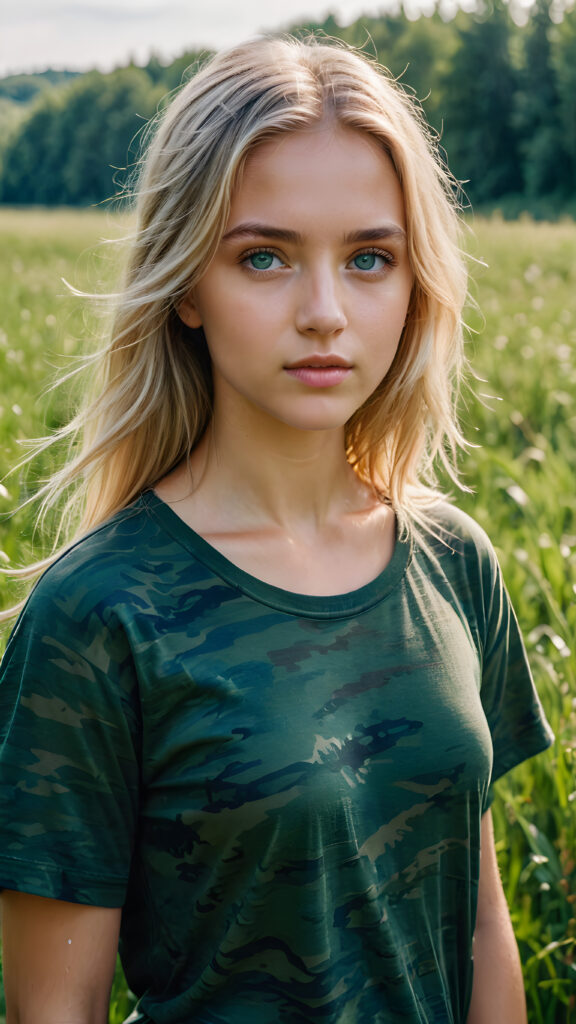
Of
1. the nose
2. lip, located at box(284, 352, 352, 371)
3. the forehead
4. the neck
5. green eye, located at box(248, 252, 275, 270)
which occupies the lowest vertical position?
the neck

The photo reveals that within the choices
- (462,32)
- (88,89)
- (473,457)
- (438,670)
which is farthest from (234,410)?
(88,89)

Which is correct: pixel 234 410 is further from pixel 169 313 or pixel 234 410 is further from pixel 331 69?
pixel 331 69

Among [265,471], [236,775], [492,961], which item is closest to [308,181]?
[265,471]

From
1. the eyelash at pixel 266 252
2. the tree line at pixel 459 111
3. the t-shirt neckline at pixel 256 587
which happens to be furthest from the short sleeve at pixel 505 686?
the tree line at pixel 459 111

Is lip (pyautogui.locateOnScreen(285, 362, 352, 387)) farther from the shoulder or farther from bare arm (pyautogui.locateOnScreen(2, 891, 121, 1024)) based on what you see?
bare arm (pyautogui.locateOnScreen(2, 891, 121, 1024))

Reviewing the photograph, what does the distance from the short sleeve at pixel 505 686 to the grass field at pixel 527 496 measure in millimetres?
333

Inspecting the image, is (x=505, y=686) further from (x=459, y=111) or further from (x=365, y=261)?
(x=459, y=111)

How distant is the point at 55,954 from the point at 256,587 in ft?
1.76

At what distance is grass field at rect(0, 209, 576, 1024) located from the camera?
218 cm

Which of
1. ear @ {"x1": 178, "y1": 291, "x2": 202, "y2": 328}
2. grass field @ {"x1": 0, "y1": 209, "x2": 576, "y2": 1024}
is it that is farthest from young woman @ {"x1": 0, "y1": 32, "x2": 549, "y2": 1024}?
grass field @ {"x1": 0, "y1": 209, "x2": 576, "y2": 1024}

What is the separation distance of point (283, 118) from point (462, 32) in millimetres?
71633

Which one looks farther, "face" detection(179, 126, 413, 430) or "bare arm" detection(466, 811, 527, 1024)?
"bare arm" detection(466, 811, 527, 1024)

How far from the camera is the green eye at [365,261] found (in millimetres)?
1363

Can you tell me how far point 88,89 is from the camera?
7481 cm
